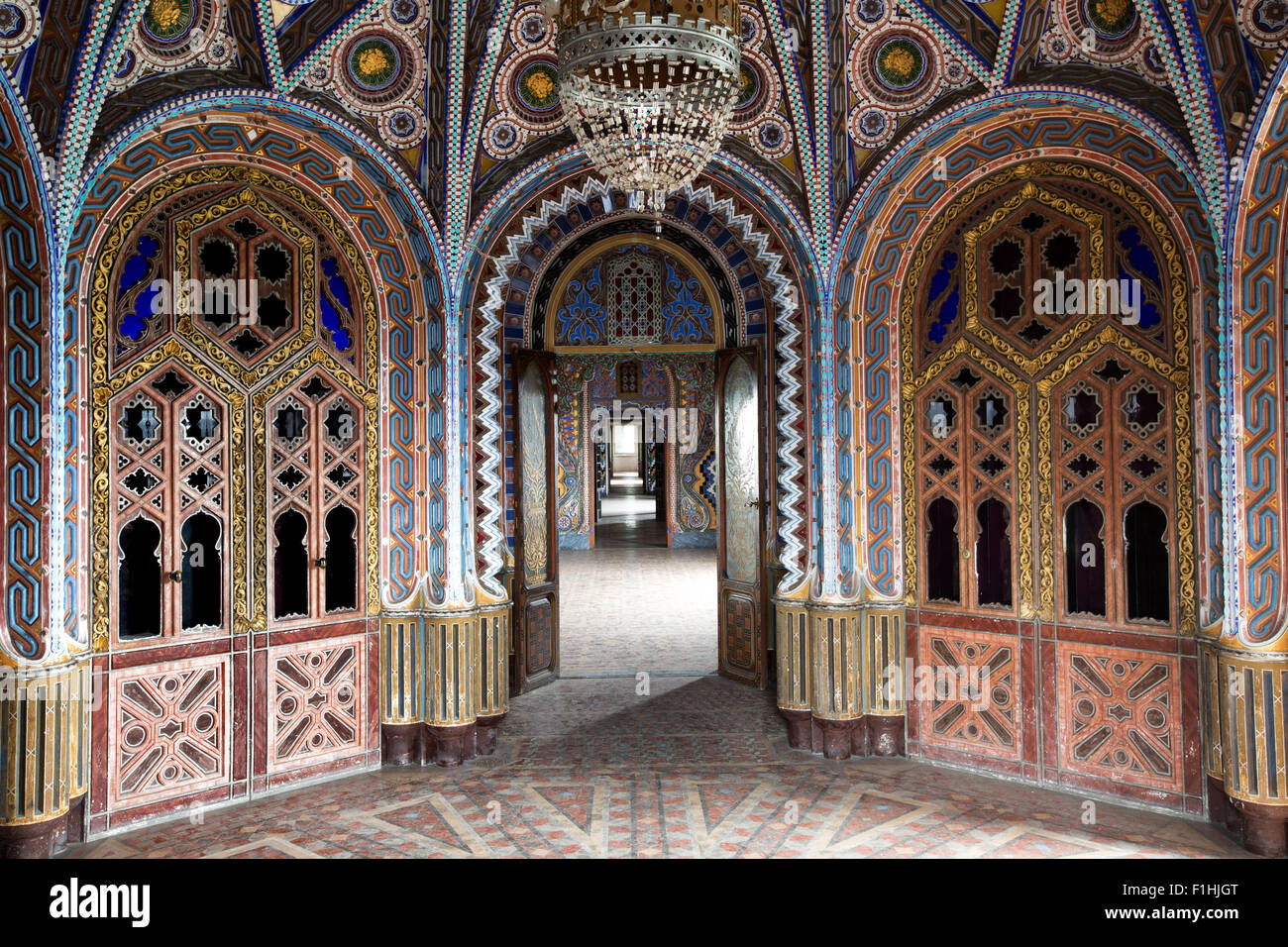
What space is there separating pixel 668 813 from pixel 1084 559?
2.90m

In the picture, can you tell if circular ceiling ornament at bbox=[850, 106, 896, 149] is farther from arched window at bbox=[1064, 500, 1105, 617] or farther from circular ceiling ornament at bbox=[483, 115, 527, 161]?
arched window at bbox=[1064, 500, 1105, 617]

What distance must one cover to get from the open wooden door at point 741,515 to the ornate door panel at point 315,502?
3124mm

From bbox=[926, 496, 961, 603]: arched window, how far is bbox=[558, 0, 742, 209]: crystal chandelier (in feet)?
9.85

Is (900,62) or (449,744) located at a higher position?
(900,62)

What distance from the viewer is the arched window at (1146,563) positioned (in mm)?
5488

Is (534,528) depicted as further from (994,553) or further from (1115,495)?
(1115,495)

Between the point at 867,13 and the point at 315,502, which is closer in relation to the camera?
the point at 867,13

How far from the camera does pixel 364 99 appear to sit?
5969 millimetres

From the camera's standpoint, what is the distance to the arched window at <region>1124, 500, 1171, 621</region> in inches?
216

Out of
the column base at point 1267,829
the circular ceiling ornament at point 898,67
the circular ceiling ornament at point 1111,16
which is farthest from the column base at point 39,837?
the circular ceiling ornament at point 1111,16

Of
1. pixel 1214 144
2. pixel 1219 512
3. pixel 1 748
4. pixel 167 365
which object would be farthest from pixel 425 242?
pixel 1219 512

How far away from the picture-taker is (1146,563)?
555 centimetres

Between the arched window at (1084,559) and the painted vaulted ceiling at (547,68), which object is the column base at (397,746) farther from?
the arched window at (1084,559)

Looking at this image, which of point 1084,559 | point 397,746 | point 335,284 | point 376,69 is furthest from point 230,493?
point 1084,559
